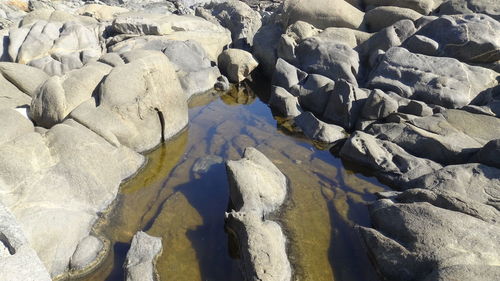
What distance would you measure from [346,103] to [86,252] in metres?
8.01

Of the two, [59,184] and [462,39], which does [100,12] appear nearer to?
[59,184]

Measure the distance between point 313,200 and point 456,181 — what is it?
2829mm

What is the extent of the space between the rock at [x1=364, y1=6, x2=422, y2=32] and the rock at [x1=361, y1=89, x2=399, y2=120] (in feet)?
17.5

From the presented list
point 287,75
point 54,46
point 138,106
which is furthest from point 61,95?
point 287,75

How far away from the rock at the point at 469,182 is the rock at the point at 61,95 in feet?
25.4

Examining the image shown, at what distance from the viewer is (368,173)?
890 centimetres

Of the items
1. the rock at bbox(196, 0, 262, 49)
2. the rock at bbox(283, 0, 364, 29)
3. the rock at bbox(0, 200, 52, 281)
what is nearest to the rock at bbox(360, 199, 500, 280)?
the rock at bbox(0, 200, 52, 281)

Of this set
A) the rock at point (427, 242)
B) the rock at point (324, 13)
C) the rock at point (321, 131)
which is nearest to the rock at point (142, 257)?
the rock at point (427, 242)

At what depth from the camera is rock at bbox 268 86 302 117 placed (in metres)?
11.8

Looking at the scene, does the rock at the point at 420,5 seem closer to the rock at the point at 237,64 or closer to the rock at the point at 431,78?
the rock at the point at 431,78

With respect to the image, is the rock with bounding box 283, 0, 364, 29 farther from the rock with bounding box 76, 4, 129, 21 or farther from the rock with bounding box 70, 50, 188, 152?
the rock with bounding box 76, 4, 129, 21

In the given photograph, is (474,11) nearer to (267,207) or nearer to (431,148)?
(431,148)

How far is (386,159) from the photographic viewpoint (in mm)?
8805

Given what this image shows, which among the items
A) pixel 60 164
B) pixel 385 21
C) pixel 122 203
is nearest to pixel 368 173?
pixel 122 203
